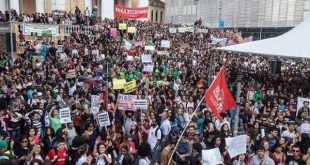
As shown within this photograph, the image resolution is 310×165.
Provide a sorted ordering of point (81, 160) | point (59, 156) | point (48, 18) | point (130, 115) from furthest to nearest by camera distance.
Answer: point (48, 18)
point (130, 115)
point (59, 156)
point (81, 160)

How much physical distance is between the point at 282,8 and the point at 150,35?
20.7m

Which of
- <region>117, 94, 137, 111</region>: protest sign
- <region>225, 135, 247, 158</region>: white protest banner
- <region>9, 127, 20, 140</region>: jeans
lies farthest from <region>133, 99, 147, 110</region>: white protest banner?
<region>225, 135, 247, 158</region>: white protest banner

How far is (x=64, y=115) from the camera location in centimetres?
944

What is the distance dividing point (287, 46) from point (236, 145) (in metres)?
11.1

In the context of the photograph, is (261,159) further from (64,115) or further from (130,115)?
(64,115)

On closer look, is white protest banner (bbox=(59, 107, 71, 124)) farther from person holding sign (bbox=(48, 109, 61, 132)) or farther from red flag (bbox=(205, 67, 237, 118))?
red flag (bbox=(205, 67, 237, 118))

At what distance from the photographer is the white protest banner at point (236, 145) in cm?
794

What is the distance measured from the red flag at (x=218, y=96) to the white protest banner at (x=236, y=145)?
1287mm

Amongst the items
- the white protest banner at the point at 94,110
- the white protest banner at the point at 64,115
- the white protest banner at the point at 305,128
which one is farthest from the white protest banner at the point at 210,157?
the white protest banner at the point at 94,110

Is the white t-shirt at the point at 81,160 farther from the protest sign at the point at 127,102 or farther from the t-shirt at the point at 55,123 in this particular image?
the protest sign at the point at 127,102

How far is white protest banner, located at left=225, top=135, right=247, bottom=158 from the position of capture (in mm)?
7938

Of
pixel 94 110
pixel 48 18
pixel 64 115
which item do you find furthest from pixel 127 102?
pixel 48 18

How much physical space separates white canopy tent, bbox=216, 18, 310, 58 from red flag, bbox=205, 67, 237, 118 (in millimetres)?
8143

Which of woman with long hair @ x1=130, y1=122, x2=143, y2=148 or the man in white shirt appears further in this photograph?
the man in white shirt
